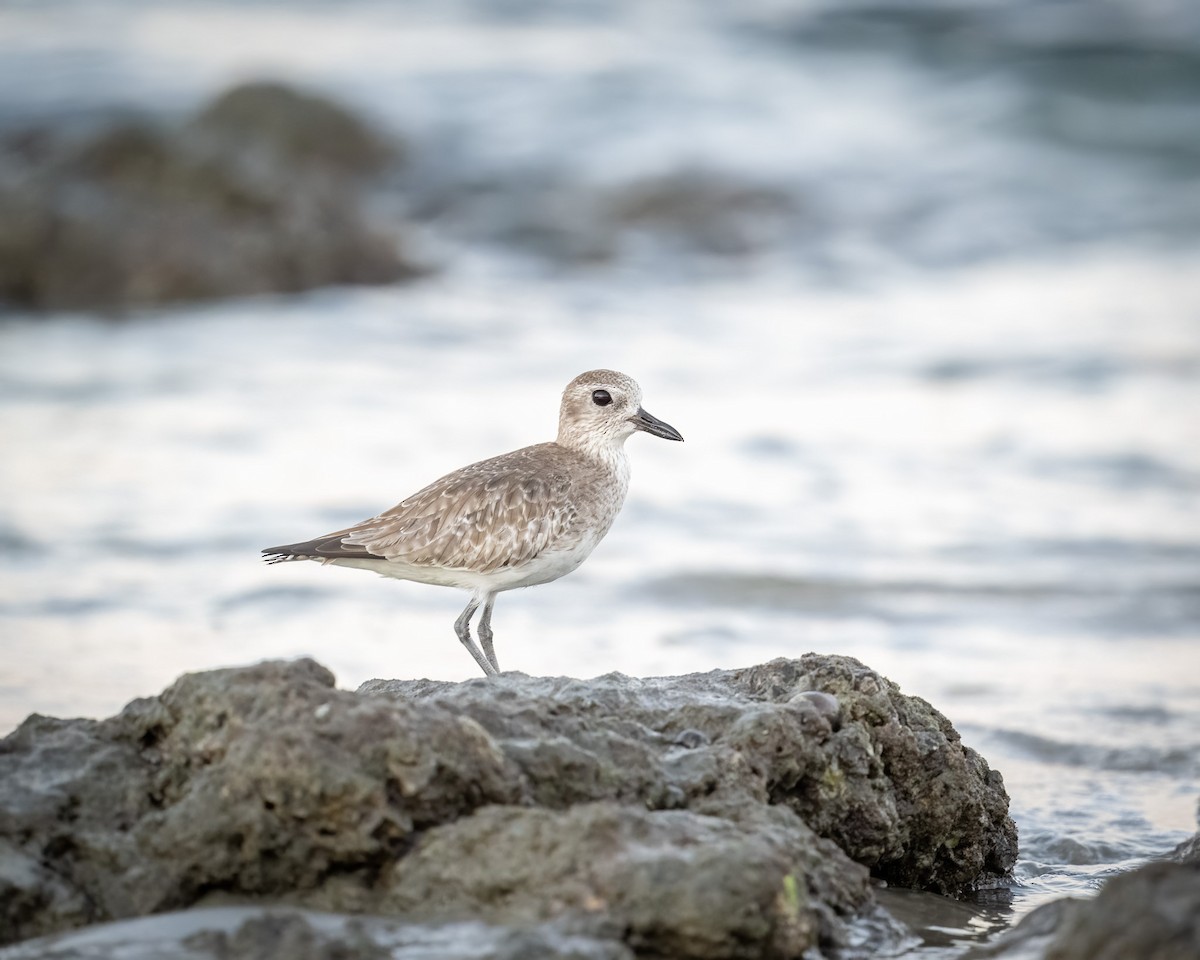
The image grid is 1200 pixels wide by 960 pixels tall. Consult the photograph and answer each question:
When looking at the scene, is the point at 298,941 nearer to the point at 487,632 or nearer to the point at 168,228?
the point at 487,632

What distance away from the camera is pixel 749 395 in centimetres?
1490

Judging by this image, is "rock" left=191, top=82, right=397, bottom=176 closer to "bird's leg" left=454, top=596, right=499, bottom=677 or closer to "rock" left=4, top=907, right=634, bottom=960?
"bird's leg" left=454, top=596, right=499, bottom=677

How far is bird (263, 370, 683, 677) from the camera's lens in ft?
22.5

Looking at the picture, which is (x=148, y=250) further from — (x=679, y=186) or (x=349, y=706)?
(x=349, y=706)

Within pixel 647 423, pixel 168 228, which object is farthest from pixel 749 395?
pixel 168 228

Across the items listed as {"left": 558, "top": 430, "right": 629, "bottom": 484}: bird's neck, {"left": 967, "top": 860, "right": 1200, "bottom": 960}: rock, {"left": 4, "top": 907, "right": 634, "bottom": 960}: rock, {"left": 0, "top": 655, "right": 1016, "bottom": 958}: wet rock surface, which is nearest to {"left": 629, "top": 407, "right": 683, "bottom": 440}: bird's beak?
{"left": 558, "top": 430, "right": 629, "bottom": 484}: bird's neck

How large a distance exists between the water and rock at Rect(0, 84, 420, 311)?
60 cm

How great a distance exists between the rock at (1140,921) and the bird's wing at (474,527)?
3.32m

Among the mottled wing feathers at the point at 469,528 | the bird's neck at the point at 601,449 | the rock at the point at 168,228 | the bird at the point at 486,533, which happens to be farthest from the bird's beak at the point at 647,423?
the rock at the point at 168,228

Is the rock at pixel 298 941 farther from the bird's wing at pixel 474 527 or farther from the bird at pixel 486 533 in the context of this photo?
the bird's wing at pixel 474 527

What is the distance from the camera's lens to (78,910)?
4273 millimetres

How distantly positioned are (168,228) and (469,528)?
1262 cm

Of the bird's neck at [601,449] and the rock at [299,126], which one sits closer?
the bird's neck at [601,449]

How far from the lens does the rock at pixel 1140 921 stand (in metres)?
3.68
